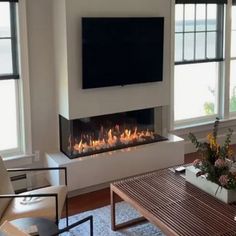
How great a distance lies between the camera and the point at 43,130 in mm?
4770

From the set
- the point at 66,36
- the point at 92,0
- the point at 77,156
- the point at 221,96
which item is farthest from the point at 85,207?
the point at 221,96

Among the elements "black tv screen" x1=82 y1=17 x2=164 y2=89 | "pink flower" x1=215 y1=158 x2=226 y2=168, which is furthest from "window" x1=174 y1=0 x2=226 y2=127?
"pink flower" x1=215 y1=158 x2=226 y2=168

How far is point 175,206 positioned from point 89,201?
1367mm

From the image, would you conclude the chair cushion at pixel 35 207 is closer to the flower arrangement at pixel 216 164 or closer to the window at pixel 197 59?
the flower arrangement at pixel 216 164

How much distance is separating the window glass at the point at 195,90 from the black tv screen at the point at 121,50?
0.72 m

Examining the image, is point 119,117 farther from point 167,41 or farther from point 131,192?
point 131,192

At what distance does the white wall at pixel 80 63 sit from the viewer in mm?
4375

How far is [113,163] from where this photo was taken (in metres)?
4.75

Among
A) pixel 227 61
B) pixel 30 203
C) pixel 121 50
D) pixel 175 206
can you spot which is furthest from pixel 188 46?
pixel 30 203

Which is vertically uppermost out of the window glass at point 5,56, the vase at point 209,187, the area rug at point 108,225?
the window glass at point 5,56

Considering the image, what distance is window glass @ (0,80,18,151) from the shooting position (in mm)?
4566

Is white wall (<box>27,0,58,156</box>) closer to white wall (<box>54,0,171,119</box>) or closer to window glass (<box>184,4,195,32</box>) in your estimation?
white wall (<box>54,0,171,119</box>)

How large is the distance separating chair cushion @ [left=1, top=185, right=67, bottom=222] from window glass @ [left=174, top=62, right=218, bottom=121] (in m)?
2.57

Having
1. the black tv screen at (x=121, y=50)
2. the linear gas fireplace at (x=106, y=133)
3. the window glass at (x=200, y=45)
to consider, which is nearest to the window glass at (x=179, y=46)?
the window glass at (x=200, y=45)
